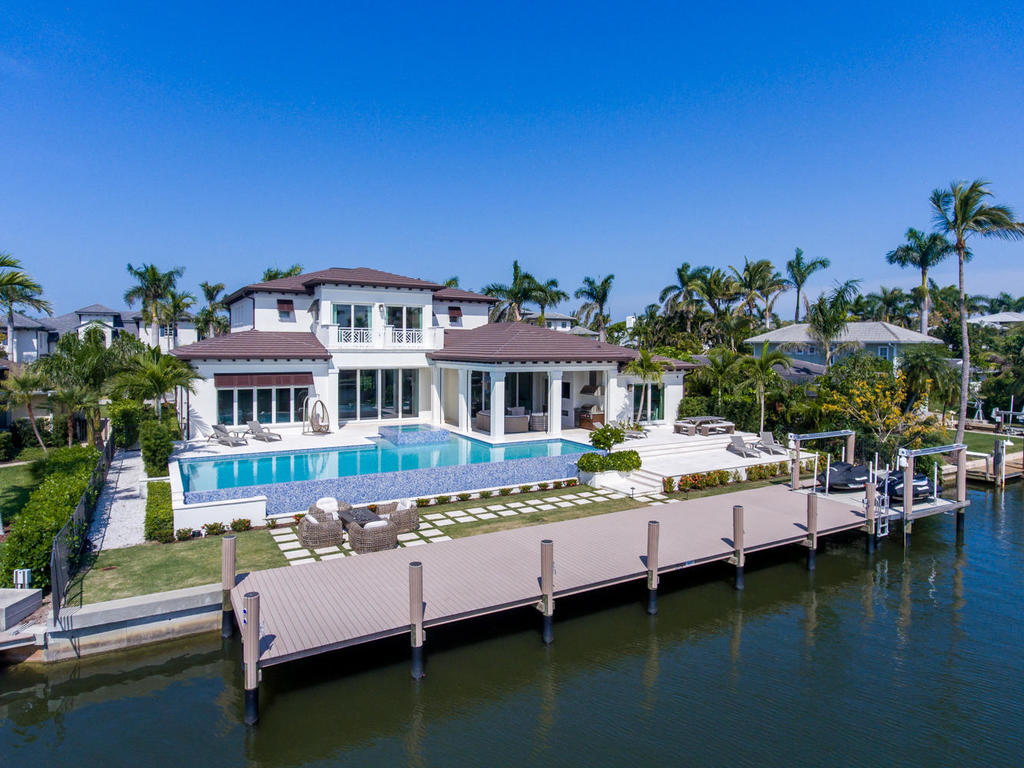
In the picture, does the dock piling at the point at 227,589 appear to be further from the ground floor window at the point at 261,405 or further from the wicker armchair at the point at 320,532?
the ground floor window at the point at 261,405

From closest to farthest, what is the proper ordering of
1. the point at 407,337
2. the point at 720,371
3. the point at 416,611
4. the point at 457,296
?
the point at 416,611 < the point at 720,371 < the point at 407,337 < the point at 457,296

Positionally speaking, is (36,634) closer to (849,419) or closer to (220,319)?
(849,419)

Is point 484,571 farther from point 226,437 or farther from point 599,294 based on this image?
point 599,294

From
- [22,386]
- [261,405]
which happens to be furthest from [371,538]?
[261,405]

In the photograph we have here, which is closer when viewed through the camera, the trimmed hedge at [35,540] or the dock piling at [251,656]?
the dock piling at [251,656]

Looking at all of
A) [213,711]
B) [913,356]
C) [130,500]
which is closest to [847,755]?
[213,711]

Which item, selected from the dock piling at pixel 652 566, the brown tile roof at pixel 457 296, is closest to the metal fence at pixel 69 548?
the dock piling at pixel 652 566
